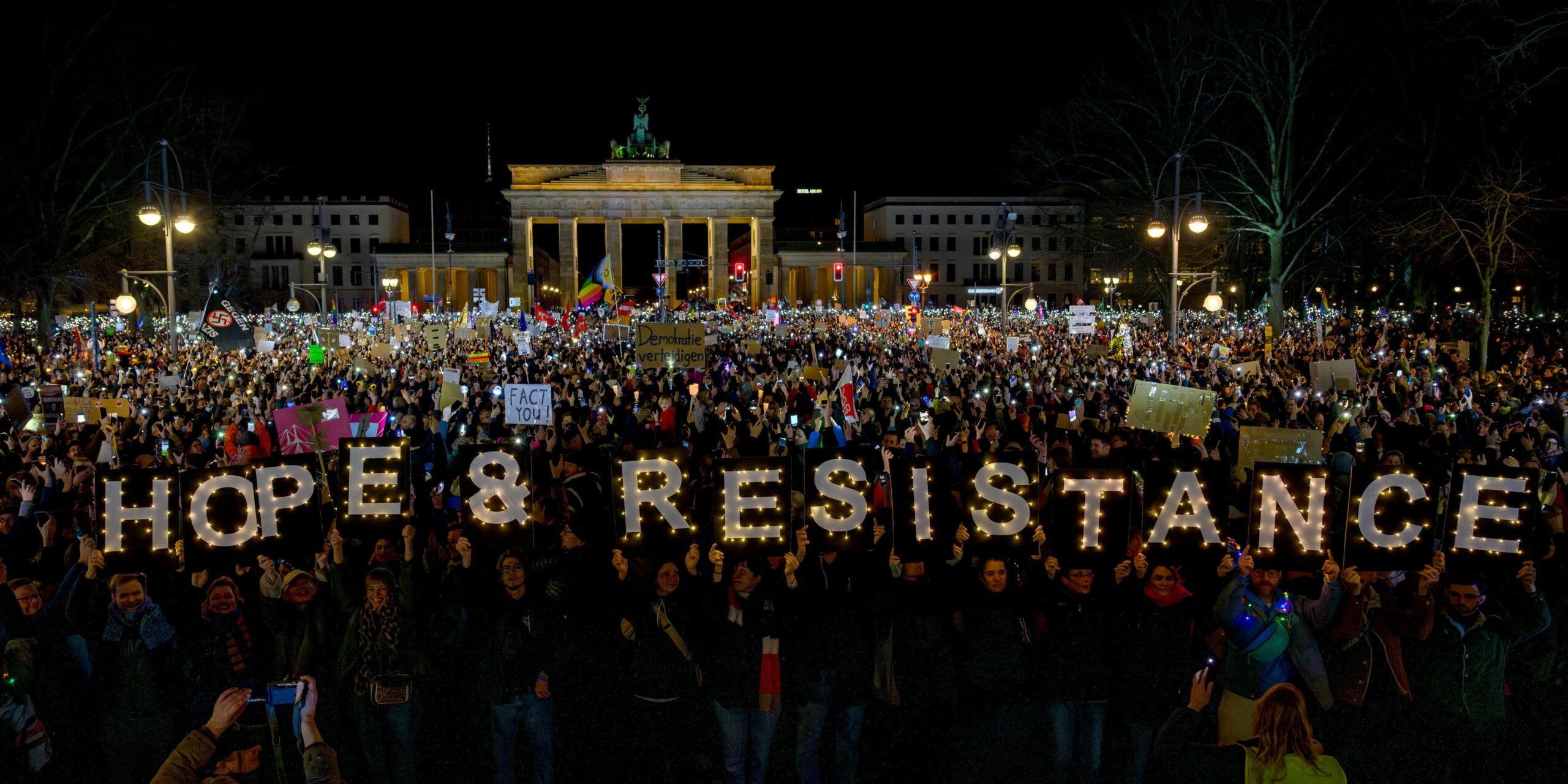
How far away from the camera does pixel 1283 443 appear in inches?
379

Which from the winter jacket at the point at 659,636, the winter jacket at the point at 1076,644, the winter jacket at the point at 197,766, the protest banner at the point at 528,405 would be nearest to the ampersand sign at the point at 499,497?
the winter jacket at the point at 659,636

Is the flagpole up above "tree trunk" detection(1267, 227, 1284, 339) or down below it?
above

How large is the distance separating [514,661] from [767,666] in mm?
1368

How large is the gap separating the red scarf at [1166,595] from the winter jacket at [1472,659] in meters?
1.43

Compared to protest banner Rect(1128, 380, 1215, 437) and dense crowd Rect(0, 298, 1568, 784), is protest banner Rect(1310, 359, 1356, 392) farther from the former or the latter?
dense crowd Rect(0, 298, 1568, 784)

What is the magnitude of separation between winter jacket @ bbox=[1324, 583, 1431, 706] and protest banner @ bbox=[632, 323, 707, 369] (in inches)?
496

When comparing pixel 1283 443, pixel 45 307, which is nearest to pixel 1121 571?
pixel 1283 443

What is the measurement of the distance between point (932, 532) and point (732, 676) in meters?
1.35

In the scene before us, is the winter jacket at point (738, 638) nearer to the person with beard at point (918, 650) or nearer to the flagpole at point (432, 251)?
the person with beard at point (918, 650)

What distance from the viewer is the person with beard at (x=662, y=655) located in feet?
19.5

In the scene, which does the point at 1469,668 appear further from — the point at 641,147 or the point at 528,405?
the point at 641,147

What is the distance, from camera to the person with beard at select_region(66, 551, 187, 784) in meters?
5.74

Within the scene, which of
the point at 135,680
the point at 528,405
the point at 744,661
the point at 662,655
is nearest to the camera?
the point at 135,680

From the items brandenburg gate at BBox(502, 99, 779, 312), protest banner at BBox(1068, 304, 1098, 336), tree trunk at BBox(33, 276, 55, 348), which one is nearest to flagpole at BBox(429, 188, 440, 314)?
brandenburg gate at BBox(502, 99, 779, 312)
